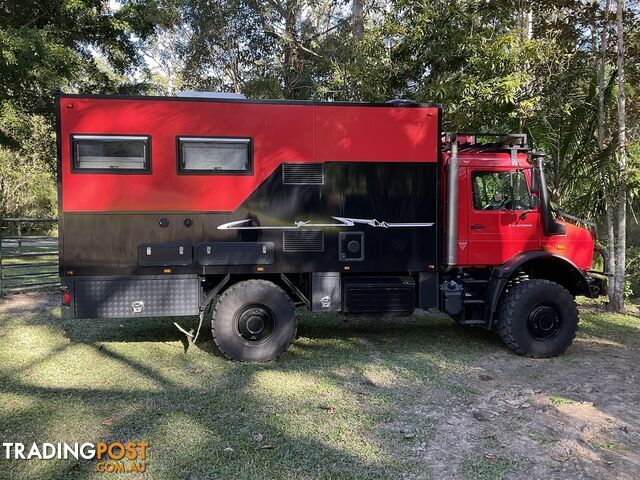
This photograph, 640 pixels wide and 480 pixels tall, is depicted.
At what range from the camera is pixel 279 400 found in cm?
471

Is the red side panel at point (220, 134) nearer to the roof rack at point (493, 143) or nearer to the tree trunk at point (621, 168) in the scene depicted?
the roof rack at point (493, 143)

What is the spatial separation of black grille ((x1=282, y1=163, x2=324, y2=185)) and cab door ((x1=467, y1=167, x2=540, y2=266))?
1864mm

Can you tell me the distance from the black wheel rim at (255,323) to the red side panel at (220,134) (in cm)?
119

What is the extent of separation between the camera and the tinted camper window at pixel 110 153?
547cm

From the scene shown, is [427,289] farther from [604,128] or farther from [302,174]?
[604,128]

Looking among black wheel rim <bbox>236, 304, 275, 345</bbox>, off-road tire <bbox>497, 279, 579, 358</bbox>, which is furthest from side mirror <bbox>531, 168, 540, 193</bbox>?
black wheel rim <bbox>236, 304, 275, 345</bbox>

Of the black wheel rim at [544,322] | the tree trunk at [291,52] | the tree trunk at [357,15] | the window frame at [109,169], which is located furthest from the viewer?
the tree trunk at [291,52]

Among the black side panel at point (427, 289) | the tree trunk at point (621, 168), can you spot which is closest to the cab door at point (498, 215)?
the black side panel at point (427, 289)

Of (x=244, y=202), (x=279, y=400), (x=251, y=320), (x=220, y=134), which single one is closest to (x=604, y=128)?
(x=244, y=202)

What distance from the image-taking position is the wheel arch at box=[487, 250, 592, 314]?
6109 millimetres

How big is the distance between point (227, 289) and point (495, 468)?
3407mm

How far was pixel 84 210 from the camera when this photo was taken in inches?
216

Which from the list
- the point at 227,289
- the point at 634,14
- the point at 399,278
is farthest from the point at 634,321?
the point at 227,289

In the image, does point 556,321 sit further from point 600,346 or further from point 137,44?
point 137,44
